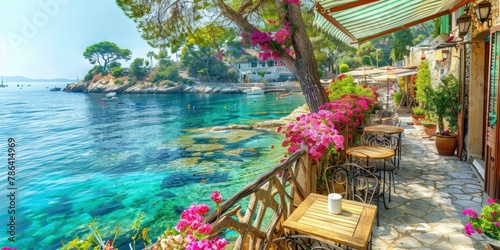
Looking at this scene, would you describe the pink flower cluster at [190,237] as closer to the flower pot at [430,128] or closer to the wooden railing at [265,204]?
the wooden railing at [265,204]

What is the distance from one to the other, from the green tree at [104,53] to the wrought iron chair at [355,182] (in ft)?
262

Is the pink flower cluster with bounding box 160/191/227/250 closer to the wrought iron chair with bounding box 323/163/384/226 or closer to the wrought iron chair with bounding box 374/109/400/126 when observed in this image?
the wrought iron chair with bounding box 323/163/384/226

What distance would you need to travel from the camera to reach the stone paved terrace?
286 centimetres

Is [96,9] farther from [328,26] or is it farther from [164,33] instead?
[328,26]

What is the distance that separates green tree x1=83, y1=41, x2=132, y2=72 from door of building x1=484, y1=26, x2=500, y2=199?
265ft

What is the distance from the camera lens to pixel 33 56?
4625 millimetres

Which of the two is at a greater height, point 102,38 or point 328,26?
point 102,38

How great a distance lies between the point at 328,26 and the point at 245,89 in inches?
1809

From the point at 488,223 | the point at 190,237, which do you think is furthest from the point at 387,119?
the point at 190,237

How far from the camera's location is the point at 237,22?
528cm

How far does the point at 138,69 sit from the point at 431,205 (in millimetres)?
65854

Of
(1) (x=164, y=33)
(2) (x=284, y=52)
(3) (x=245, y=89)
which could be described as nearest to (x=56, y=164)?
(1) (x=164, y=33)

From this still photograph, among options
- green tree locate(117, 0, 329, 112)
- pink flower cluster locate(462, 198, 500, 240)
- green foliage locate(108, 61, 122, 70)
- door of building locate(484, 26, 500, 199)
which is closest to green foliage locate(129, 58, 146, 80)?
green foliage locate(108, 61, 122, 70)

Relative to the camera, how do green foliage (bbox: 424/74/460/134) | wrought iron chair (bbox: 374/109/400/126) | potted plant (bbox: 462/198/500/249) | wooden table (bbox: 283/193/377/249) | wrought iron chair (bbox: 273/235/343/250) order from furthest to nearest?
wrought iron chair (bbox: 374/109/400/126), green foliage (bbox: 424/74/460/134), potted plant (bbox: 462/198/500/249), wooden table (bbox: 283/193/377/249), wrought iron chair (bbox: 273/235/343/250)
